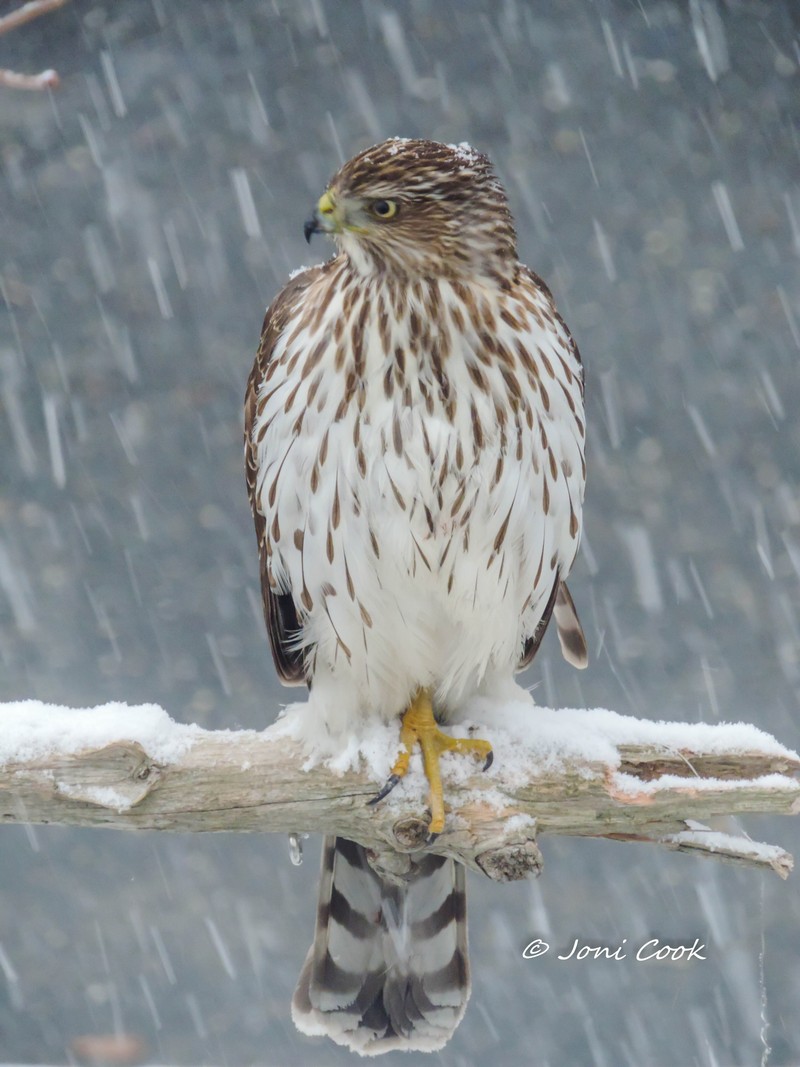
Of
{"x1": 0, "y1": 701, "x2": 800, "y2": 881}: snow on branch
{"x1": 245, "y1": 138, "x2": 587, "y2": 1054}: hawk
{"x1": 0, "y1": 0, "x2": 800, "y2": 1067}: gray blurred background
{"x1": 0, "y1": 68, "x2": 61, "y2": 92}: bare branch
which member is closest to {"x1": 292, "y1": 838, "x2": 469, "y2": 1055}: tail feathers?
{"x1": 0, "y1": 701, "x2": 800, "y2": 881}: snow on branch

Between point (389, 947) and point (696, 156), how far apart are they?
3.02 m

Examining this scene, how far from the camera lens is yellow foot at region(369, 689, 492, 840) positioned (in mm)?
2342

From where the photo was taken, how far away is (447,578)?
7.75 feet

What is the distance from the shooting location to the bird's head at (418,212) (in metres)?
2.08

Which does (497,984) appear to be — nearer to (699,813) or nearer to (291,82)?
(699,813)

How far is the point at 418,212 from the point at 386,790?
1145mm

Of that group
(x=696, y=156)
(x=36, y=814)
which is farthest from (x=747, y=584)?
(x=36, y=814)

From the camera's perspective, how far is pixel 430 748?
2.45 m

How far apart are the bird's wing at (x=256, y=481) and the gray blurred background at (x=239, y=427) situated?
1816mm

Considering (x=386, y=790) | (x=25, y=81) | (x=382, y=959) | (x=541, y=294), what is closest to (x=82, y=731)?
(x=386, y=790)

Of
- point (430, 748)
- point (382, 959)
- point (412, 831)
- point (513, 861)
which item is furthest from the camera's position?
point (382, 959)
